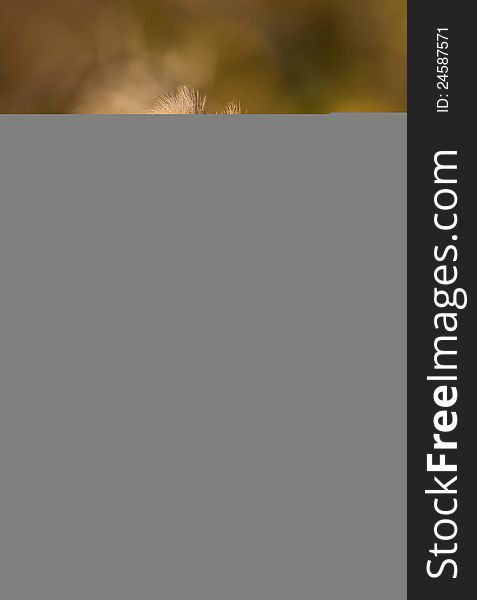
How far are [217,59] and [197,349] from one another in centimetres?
50

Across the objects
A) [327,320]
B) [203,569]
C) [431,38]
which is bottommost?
[203,569]

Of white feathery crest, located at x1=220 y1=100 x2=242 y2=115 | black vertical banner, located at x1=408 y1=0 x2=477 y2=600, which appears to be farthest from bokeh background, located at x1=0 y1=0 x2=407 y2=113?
black vertical banner, located at x1=408 y1=0 x2=477 y2=600

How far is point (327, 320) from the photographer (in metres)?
0.58

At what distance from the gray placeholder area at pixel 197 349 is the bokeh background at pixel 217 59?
0.32 meters

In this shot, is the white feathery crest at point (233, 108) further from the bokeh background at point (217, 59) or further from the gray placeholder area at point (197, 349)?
the gray placeholder area at point (197, 349)

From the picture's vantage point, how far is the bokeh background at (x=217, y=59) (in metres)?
0.86

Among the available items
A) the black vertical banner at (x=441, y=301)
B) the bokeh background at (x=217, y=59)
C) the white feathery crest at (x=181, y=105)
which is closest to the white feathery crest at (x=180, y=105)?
the white feathery crest at (x=181, y=105)

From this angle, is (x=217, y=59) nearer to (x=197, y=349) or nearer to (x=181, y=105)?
(x=181, y=105)

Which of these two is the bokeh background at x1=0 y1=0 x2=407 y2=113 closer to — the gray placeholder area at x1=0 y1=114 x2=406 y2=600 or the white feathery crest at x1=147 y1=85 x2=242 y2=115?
the white feathery crest at x1=147 y1=85 x2=242 y2=115

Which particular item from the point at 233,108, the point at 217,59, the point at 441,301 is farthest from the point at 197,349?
the point at 217,59

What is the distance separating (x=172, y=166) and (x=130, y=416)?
240 mm

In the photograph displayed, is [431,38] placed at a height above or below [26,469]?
above

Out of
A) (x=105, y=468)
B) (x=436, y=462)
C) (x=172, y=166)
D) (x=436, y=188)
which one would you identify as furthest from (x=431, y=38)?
(x=105, y=468)

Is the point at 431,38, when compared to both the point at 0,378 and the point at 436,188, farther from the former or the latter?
the point at 0,378
